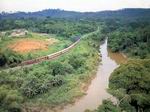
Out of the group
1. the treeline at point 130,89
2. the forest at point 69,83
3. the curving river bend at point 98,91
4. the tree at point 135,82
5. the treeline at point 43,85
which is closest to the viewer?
the treeline at point 130,89

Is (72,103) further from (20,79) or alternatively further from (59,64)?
(59,64)

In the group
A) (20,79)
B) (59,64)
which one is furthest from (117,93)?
(59,64)

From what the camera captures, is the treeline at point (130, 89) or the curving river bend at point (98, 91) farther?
the curving river bend at point (98, 91)

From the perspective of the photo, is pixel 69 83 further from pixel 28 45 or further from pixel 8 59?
pixel 28 45

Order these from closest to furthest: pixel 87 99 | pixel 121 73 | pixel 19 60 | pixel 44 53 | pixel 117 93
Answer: pixel 117 93 < pixel 121 73 < pixel 87 99 < pixel 19 60 < pixel 44 53

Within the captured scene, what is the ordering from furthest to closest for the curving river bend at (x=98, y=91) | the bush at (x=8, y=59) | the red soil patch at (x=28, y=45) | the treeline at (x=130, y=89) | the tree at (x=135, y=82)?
the red soil patch at (x=28, y=45) < the bush at (x=8, y=59) < the curving river bend at (x=98, y=91) < the tree at (x=135, y=82) < the treeline at (x=130, y=89)

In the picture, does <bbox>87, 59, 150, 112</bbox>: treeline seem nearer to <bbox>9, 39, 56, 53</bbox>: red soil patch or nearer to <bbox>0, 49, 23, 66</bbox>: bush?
<bbox>0, 49, 23, 66</bbox>: bush

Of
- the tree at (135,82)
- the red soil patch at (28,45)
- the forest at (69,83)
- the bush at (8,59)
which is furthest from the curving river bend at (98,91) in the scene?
the red soil patch at (28,45)

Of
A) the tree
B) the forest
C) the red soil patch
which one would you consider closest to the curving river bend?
the forest

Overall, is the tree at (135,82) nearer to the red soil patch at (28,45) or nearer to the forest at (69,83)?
the forest at (69,83)

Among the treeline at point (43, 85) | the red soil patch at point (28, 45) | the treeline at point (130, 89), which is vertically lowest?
the red soil patch at point (28, 45)
